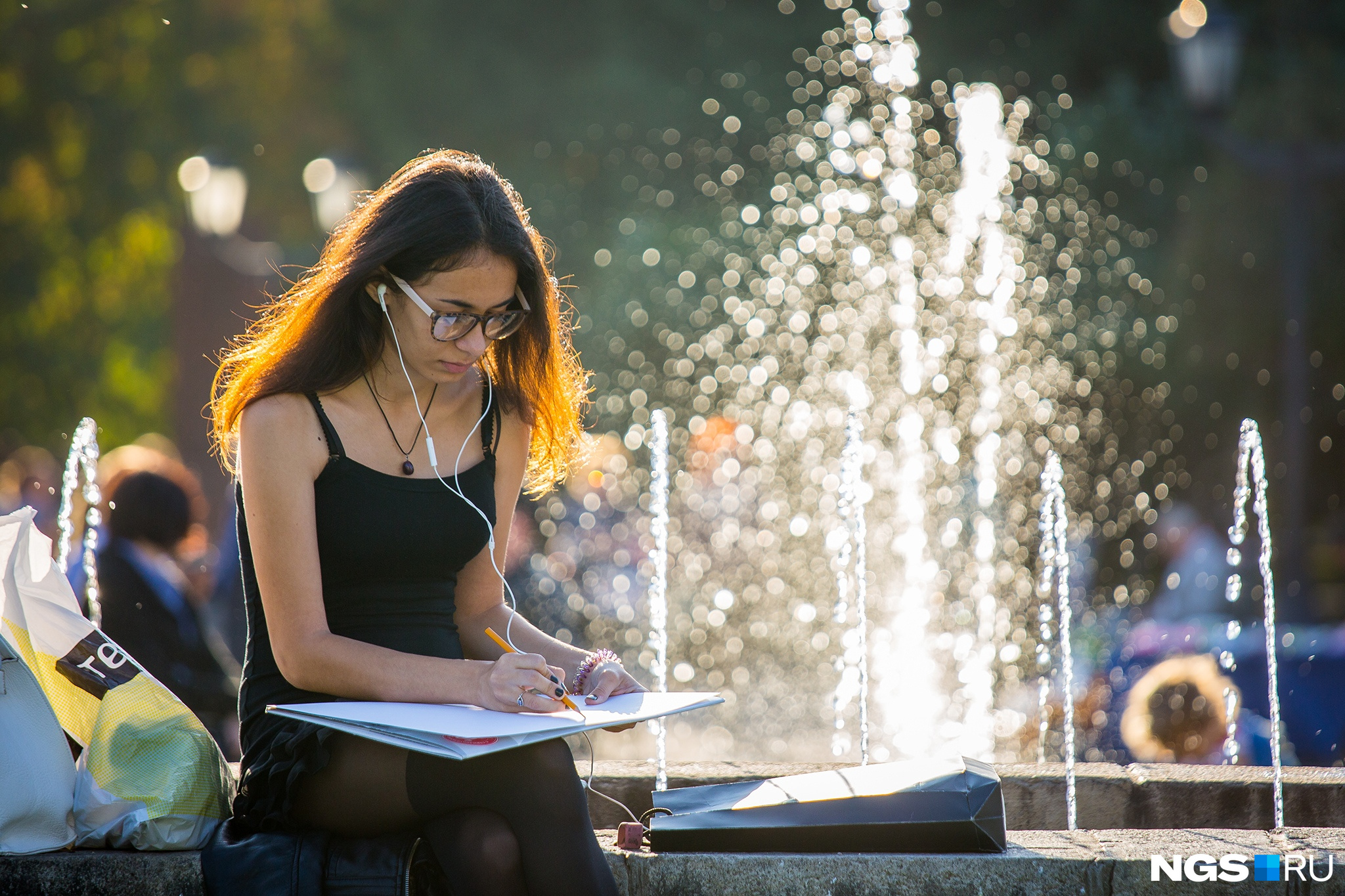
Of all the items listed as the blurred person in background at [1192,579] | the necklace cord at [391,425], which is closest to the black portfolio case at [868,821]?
the necklace cord at [391,425]

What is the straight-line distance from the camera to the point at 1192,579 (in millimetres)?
7555

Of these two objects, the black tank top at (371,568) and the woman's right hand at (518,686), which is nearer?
the woman's right hand at (518,686)

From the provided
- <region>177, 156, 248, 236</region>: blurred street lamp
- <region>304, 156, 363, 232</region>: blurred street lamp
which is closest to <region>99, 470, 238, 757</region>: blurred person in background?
<region>177, 156, 248, 236</region>: blurred street lamp

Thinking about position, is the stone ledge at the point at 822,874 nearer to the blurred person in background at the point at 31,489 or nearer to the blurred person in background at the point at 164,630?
the blurred person in background at the point at 164,630

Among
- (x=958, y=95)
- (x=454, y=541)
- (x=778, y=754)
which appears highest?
(x=958, y=95)

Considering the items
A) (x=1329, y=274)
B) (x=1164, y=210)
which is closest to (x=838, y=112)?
(x=1164, y=210)

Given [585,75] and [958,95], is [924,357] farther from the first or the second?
[585,75]

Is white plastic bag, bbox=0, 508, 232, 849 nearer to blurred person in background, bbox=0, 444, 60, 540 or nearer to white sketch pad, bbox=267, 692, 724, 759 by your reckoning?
white sketch pad, bbox=267, 692, 724, 759

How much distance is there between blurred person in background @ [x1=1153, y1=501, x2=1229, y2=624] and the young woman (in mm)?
5758

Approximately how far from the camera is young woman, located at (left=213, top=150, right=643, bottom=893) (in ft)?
6.69

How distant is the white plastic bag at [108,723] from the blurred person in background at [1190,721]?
9.92ft

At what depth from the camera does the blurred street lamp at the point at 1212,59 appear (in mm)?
7520

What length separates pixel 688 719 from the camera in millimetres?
7668

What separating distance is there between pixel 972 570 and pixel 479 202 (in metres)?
7.99
